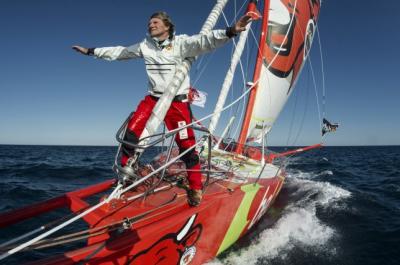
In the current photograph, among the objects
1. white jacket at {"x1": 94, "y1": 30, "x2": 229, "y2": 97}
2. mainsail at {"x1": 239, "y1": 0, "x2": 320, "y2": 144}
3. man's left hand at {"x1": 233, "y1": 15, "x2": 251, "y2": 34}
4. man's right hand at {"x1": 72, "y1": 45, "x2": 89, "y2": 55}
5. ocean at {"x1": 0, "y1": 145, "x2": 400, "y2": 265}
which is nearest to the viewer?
man's left hand at {"x1": 233, "y1": 15, "x2": 251, "y2": 34}

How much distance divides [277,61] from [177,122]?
248 inches

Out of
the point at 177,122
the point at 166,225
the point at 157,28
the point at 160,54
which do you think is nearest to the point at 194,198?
the point at 166,225

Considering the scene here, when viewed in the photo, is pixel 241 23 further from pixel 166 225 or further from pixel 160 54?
pixel 166 225

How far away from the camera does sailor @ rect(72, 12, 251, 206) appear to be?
2836 millimetres

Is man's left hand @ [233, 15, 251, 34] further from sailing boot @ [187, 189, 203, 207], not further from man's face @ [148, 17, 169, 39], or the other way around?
sailing boot @ [187, 189, 203, 207]

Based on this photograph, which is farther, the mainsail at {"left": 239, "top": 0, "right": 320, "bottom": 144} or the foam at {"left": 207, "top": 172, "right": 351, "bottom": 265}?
the mainsail at {"left": 239, "top": 0, "right": 320, "bottom": 144}

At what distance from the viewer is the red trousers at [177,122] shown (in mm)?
3098

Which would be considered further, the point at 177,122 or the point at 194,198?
the point at 194,198

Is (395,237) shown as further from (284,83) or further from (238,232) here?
(284,83)

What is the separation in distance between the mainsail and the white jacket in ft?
16.7

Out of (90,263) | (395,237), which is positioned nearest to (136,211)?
(90,263)

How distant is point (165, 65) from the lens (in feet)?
9.63

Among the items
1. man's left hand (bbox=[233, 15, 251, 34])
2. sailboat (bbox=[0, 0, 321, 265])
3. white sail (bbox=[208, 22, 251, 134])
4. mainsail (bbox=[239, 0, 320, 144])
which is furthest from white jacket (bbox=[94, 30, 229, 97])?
mainsail (bbox=[239, 0, 320, 144])

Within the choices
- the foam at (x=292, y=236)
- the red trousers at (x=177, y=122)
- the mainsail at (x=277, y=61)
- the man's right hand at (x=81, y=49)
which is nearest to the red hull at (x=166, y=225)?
the foam at (x=292, y=236)
